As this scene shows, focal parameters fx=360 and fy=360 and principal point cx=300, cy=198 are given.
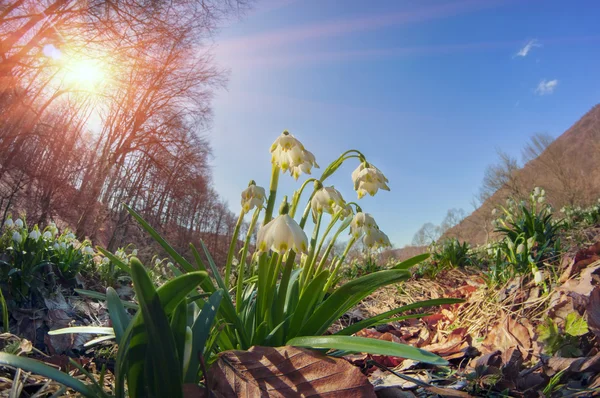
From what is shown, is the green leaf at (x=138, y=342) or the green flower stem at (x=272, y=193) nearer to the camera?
the green leaf at (x=138, y=342)

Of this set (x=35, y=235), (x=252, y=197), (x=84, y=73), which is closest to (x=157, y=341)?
(x=252, y=197)

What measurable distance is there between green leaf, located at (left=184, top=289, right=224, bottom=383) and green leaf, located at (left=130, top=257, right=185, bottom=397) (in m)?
0.09

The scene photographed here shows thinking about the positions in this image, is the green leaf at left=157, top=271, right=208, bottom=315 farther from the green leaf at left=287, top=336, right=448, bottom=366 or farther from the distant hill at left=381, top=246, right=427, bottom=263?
the distant hill at left=381, top=246, right=427, bottom=263

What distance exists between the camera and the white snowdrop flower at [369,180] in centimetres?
134

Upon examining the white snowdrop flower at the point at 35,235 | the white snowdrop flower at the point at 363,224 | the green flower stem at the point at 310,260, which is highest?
the white snowdrop flower at the point at 35,235

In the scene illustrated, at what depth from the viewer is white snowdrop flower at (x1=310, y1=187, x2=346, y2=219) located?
4.11 ft

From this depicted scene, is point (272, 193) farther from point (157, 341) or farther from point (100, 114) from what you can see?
point (100, 114)

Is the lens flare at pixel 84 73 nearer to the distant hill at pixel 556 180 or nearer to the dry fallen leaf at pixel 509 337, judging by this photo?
the dry fallen leaf at pixel 509 337

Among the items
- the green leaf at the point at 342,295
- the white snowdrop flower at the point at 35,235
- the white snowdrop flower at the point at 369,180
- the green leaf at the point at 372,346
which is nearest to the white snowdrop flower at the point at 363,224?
the white snowdrop flower at the point at 369,180

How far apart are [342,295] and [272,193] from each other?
16.9 inches

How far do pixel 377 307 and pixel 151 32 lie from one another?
827 cm

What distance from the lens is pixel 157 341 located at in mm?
751

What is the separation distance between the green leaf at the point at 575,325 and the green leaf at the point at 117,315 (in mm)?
1482

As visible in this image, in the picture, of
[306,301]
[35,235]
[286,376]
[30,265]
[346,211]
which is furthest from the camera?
[35,235]
